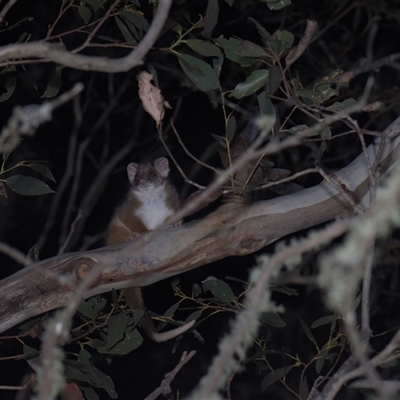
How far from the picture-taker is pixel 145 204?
17.3 feet

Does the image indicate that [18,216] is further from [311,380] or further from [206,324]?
[311,380]

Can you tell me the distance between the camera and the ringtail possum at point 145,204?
16.6ft

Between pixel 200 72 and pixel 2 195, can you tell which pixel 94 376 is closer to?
pixel 2 195

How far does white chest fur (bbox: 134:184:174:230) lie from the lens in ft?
17.1

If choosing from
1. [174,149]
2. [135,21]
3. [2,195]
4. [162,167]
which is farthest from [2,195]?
[174,149]

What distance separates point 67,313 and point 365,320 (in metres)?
1.40

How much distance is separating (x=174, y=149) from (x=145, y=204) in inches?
85.7

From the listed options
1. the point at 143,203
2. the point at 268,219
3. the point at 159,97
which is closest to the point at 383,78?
the point at 143,203

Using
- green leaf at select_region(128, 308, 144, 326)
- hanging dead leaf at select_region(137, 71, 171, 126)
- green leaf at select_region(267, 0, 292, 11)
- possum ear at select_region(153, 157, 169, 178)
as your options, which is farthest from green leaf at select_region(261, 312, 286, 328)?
Result: possum ear at select_region(153, 157, 169, 178)

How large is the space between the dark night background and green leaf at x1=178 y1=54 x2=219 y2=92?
3.24 m

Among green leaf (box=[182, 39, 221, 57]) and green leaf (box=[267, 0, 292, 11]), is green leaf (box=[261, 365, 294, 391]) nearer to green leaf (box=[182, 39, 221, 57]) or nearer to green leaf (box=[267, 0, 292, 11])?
green leaf (box=[182, 39, 221, 57])

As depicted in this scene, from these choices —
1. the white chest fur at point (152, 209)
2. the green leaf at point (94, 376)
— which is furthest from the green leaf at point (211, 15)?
the white chest fur at point (152, 209)

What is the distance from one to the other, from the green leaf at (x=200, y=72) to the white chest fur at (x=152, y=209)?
2.04 meters

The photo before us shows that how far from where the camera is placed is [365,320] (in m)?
2.42
